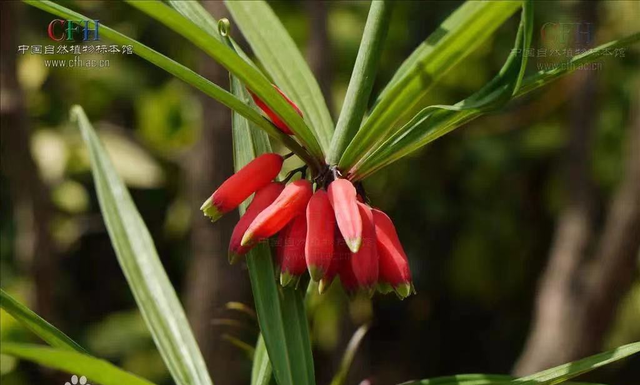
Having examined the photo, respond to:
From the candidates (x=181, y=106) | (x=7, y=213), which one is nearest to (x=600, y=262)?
(x=181, y=106)

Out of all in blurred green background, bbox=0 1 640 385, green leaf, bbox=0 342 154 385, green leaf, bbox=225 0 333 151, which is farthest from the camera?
blurred green background, bbox=0 1 640 385

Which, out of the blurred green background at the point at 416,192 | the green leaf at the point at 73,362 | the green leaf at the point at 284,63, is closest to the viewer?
the green leaf at the point at 73,362

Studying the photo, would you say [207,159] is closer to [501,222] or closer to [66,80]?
[66,80]

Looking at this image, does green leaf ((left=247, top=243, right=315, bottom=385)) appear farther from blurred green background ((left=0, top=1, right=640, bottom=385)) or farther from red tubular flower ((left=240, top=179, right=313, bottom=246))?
blurred green background ((left=0, top=1, right=640, bottom=385))

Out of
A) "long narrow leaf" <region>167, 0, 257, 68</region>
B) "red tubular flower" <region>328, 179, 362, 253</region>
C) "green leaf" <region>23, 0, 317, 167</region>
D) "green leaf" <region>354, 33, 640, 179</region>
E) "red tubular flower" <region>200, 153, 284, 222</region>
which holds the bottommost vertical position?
"red tubular flower" <region>328, 179, 362, 253</region>

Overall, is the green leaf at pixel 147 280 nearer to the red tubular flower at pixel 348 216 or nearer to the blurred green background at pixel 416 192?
the red tubular flower at pixel 348 216

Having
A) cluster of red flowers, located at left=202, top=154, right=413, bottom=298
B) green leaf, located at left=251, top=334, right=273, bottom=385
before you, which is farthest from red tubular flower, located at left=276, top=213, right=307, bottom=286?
green leaf, located at left=251, top=334, right=273, bottom=385

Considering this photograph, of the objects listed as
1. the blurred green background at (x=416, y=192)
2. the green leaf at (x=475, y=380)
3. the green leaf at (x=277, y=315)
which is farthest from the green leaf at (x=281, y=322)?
the blurred green background at (x=416, y=192)
